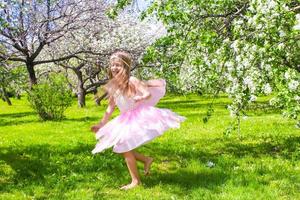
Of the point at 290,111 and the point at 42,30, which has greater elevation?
the point at 42,30

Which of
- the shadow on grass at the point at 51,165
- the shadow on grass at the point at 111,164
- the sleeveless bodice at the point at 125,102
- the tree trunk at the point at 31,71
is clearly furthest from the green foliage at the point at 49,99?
the sleeveless bodice at the point at 125,102

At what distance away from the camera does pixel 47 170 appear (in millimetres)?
11062

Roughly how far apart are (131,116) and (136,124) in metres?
0.28

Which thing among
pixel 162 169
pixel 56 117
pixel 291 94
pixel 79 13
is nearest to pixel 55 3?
pixel 79 13

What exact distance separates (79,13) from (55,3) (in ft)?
5.79

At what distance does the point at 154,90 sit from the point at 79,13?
73.6 ft

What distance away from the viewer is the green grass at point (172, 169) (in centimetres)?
859

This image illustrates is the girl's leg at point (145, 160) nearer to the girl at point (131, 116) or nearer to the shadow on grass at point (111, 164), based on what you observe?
the girl at point (131, 116)

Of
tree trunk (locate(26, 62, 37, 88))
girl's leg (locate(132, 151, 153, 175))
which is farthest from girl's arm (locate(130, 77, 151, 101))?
tree trunk (locate(26, 62, 37, 88))

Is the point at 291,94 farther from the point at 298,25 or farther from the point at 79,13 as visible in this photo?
the point at 79,13

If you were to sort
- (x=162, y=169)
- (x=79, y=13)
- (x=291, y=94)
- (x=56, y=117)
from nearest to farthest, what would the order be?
1. (x=291, y=94)
2. (x=162, y=169)
3. (x=56, y=117)
4. (x=79, y=13)

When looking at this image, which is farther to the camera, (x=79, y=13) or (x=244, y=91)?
(x=79, y=13)

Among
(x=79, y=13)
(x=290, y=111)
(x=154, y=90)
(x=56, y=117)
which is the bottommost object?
(x=56, y=117)

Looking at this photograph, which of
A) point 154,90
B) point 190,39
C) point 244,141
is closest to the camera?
point 154,90
